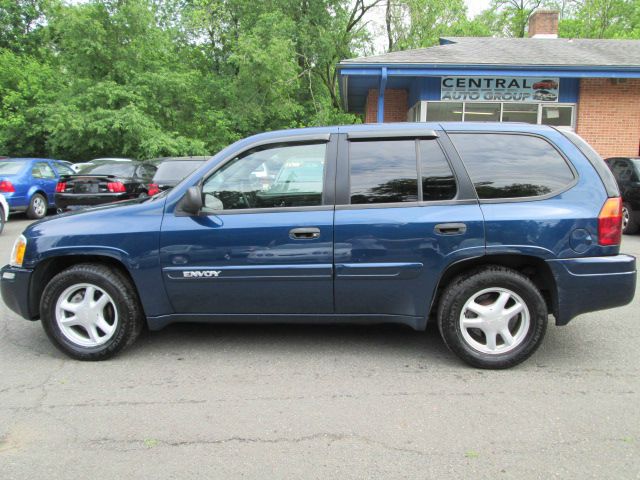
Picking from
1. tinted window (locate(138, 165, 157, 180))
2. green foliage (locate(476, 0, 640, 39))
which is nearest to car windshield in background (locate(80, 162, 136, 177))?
tinted window (locate(138, 165, 157, 180))

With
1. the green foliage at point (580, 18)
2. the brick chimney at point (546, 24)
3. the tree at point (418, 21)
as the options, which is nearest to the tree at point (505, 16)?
the green foliage at point (580, 18)

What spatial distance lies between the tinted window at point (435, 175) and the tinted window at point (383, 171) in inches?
2.5

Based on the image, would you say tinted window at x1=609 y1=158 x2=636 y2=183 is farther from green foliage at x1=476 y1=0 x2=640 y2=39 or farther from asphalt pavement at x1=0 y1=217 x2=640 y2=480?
green foliage at x1=476 y1=0 x2=640 y2=39

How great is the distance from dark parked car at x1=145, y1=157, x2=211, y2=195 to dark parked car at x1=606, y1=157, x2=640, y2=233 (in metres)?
8.33

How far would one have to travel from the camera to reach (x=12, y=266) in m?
3.80

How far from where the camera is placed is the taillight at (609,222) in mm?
3389

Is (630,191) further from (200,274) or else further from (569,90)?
(200,274)

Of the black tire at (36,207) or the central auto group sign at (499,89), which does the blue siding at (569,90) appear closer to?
the central auto group sign at (499,89)

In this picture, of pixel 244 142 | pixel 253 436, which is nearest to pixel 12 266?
pixel 244 142

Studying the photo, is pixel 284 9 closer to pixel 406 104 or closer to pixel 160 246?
pixel 406 104

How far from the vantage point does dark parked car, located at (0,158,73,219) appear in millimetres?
11633

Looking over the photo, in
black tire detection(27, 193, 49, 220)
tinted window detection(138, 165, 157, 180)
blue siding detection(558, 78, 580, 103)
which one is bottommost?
black tire detection(27, 193, 49, 220)

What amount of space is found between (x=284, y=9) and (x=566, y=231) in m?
26.1

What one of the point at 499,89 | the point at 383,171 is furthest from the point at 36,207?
the point at 499,89
